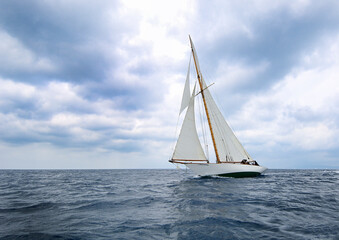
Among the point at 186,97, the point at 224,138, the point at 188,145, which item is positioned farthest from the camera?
the point at 224,138

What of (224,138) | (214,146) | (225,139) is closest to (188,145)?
(214,146)

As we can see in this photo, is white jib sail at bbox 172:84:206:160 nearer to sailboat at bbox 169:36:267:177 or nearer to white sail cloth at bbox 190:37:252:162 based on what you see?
sailboat at bbox 169:36:267:177

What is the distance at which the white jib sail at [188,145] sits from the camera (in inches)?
1067

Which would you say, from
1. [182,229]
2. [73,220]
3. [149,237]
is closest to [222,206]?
[182,229]

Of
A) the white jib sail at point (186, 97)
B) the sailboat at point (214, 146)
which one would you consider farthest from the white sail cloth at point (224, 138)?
the white jib sail at point (186, 97)

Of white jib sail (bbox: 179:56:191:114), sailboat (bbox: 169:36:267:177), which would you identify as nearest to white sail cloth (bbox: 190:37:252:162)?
sailboat (bbox: 169:36:267:177)

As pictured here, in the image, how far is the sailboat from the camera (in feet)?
89.0

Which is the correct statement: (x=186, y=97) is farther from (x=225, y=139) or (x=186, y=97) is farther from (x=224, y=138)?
(x=225, y=139)

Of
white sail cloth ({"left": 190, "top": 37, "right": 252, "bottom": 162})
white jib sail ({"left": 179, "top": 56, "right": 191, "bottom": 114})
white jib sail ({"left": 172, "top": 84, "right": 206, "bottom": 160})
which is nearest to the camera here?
white jib sail ({"left": 172, "top": 84, "right": 206, "bottom": 160})

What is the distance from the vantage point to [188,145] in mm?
27188

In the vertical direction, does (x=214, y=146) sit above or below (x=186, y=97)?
below

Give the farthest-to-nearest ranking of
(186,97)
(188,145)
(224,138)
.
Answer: (224,138) → (186,97) → (188,145)

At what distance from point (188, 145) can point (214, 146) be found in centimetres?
552

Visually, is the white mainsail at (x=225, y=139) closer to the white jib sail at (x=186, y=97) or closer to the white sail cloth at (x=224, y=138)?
the white sail cloth at (x=224, y=138)
